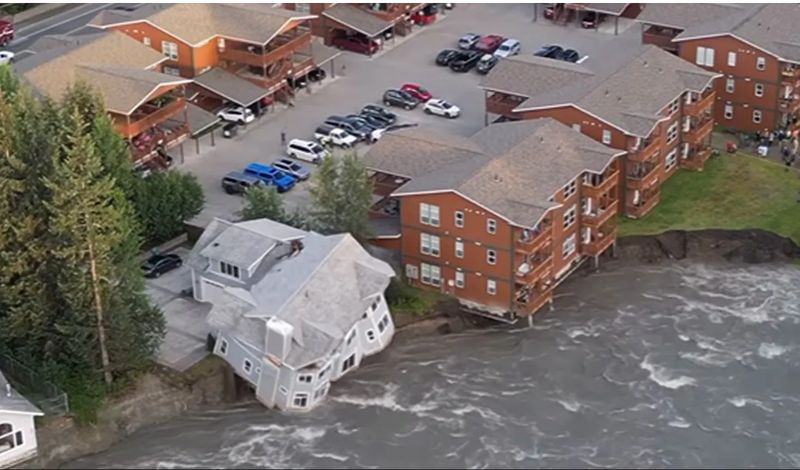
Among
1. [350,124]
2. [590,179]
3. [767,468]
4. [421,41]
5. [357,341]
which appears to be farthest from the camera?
[421,41]

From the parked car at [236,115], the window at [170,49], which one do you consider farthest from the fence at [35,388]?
the window at [170,49]

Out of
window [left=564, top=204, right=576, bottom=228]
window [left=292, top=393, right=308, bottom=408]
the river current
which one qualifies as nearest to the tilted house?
window [left=292, top=393, right=308, bottom=408]

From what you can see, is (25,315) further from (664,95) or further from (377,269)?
(664,95)

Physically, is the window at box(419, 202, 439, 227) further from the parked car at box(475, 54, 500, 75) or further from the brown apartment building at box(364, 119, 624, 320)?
the parked car at box(475, 54, 500, 75)

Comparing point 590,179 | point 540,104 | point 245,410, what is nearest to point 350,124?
point 540,104

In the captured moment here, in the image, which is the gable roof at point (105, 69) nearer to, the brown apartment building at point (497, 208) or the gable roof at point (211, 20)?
the gable roof at point (211, 20)
